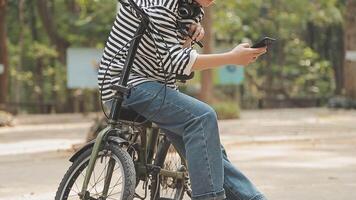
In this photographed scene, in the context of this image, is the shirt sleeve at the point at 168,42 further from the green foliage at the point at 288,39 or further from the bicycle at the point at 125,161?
the green foliage at the point at 288,39

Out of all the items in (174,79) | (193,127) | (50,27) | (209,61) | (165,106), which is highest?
(50,27)

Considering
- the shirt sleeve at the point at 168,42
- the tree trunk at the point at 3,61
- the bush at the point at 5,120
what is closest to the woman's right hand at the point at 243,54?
the shirt sleeve at the point at 168,42

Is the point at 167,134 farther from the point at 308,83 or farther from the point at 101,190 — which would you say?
the point at 308,83

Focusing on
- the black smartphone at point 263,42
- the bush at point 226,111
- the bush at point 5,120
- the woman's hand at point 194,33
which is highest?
the woman's hand at point 194,33

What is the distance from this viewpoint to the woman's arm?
12.8ft

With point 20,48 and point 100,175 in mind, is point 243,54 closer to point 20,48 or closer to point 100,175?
point 100,175

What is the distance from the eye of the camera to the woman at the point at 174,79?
12.9 ft

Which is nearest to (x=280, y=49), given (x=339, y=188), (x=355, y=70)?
(x=355, y=70)

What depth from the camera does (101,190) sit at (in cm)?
414

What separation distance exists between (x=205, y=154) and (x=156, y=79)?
494mm

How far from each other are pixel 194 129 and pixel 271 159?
569 cm

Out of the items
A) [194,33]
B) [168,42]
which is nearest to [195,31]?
[194,33]

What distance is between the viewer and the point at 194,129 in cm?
394

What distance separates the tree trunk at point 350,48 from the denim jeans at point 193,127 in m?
17.9
